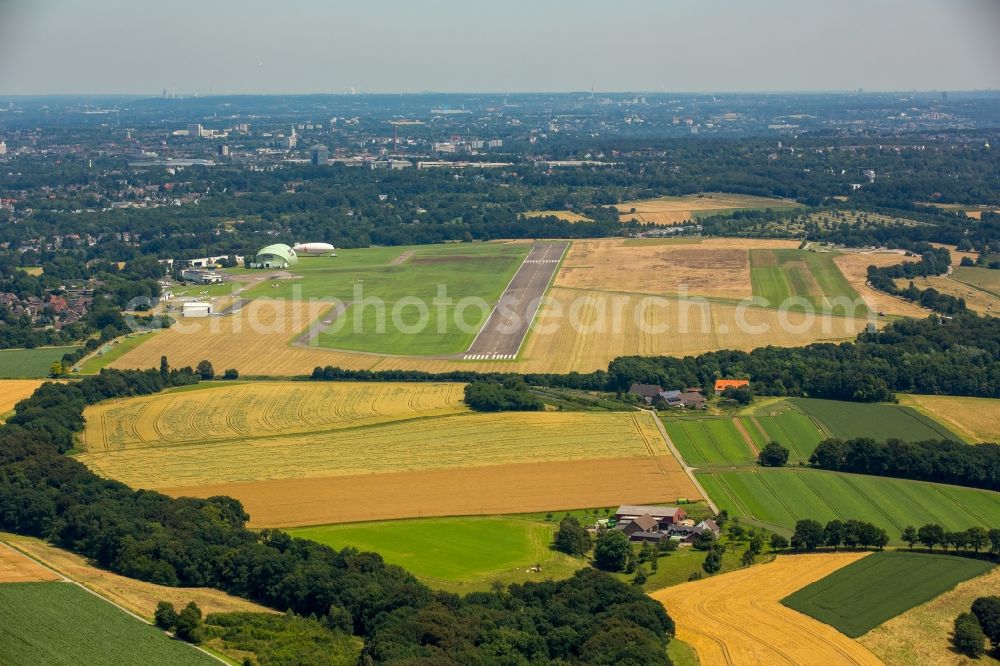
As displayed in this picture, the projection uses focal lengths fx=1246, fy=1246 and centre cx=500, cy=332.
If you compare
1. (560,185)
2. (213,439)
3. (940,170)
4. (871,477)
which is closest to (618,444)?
(871,477)

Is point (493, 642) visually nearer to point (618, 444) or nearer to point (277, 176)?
point (618, 444)

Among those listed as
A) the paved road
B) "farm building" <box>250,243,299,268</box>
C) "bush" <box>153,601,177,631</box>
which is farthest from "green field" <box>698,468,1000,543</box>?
"farm building" <box>250,243,299,268</box>

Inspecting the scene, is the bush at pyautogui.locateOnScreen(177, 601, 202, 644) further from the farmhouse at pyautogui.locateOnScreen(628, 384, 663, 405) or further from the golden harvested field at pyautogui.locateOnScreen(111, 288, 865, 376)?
the golden harvested field at pyautogui.locateOnScreen(111, 288, 865, 376)

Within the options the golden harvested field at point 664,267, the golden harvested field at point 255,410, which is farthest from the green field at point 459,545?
the golden harvested field at point 664,267

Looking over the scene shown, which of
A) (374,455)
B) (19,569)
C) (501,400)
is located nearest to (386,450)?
(374,455)

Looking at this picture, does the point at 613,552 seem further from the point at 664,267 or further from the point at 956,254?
the point at 956,254

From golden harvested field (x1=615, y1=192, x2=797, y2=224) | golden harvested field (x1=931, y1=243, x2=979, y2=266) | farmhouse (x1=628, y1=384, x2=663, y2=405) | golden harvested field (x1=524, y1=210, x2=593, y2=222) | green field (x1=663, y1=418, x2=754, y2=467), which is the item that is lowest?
green field (x1=663, y1=418, x2=754, y2=467)
